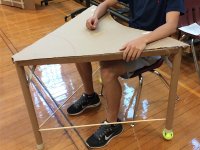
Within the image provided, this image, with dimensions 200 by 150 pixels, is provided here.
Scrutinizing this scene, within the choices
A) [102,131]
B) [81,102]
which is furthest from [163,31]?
[81,102]

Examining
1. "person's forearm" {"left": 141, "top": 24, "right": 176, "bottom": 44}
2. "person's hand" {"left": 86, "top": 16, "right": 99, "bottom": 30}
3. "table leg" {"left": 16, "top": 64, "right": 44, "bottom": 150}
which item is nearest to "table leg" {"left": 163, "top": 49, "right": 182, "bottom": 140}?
"person's forearm" {"left": 141, "top": 24, "right": 176, "bottom": 44}

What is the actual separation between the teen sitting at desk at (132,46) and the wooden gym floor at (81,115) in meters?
0.09

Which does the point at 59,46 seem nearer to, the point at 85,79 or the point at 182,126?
the point at 85,79

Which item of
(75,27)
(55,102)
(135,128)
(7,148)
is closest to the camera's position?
(75,27)

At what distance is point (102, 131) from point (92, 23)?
25.3 inches

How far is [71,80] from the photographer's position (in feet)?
7.22

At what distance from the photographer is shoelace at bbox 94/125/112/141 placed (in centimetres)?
159

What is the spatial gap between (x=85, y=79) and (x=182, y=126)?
0.70m

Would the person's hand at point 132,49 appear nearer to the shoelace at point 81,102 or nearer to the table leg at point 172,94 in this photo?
the table leg at point 172,94

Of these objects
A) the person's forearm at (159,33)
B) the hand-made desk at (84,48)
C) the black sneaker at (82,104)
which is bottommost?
the black sneaker at (82,104)

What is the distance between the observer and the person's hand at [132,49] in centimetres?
124

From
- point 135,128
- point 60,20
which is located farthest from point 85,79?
point 60,20

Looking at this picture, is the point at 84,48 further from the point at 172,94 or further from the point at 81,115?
the point at 81,115

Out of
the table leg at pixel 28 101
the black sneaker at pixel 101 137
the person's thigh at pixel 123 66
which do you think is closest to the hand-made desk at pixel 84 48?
the table leg at pixel 28 101
